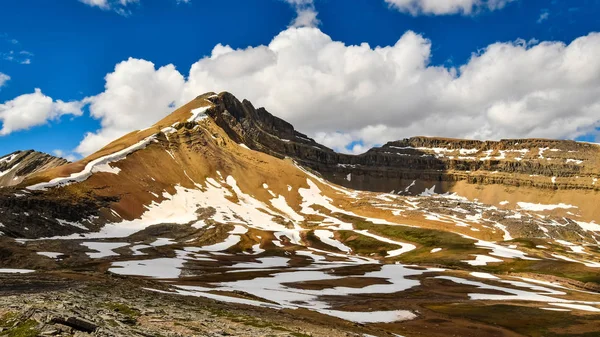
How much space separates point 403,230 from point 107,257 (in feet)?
365

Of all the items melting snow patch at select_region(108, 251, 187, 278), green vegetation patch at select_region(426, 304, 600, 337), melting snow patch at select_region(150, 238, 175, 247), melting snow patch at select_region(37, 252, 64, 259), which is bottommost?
green vegetation patch at select_region(426, 304, 600, 337)

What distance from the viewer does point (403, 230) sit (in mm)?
172375

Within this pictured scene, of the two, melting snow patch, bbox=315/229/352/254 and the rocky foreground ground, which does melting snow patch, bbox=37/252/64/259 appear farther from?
melting snow patch, bbox=315/229/352/254

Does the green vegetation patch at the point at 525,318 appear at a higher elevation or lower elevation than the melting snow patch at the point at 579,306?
higher

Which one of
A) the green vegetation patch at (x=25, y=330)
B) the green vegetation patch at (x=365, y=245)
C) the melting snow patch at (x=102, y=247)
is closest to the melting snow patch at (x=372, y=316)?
the green vegetation patch at (x=25, y=330)

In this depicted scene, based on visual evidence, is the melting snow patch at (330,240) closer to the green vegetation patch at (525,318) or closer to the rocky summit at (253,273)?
the rocky summit at (253,273)

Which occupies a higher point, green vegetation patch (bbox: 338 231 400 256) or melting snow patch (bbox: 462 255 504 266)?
green vegetation patch (bbox: 338 231 400 256)

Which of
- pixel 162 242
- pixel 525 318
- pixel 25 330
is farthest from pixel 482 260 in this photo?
pixel 25 330

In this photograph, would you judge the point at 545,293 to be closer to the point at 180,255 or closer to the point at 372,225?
the point at 180,255

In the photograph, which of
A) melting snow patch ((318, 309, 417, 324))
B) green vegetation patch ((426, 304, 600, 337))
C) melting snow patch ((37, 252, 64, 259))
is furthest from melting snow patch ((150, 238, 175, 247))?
green vegetation patch ((426, 304, 600, 337))

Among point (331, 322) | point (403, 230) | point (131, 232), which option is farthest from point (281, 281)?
point (403, 230)

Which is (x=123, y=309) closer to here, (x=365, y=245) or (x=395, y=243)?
(x=365, y=245)

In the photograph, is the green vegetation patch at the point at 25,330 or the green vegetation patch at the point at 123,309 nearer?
the green vegetation patch at the point at 25,330

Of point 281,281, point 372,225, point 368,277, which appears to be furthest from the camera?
point 372,225
